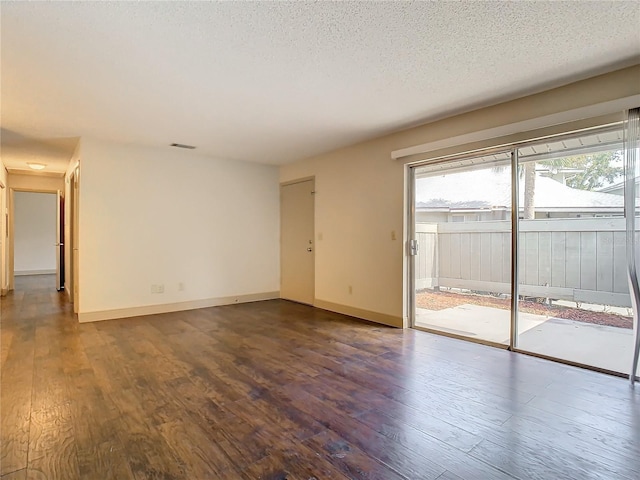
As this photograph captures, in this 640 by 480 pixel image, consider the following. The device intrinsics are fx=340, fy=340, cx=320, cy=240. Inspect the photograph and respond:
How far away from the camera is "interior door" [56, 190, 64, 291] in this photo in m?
7.12

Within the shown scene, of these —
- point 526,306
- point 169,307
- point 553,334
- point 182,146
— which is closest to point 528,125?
point 526,306

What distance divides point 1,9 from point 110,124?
2.12 metres

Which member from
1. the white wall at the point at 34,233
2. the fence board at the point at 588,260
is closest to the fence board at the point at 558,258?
the fence board at the point at 588,260

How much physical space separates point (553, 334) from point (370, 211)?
8.13 feet

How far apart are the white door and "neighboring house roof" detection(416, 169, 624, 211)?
6.98ft

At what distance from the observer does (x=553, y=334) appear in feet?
10.7

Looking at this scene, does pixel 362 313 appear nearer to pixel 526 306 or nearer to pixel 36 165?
pixel 526 306

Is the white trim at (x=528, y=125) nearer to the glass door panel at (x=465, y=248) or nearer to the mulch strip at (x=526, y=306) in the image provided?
the glass door panel at (x=465, y=248)

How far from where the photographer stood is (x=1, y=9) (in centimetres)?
193

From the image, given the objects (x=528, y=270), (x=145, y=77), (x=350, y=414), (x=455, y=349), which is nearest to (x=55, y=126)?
(x=145, y=77)

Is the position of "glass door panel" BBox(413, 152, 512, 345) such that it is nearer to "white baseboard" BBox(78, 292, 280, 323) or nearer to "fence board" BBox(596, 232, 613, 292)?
"fence board" BBox(596, 232, 613, 292)

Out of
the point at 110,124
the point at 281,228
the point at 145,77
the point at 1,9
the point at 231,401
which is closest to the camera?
the point at 1,9

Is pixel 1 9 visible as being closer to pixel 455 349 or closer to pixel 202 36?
pixel 202 36

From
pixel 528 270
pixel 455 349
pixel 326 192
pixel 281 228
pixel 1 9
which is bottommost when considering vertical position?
pixel 455 349
